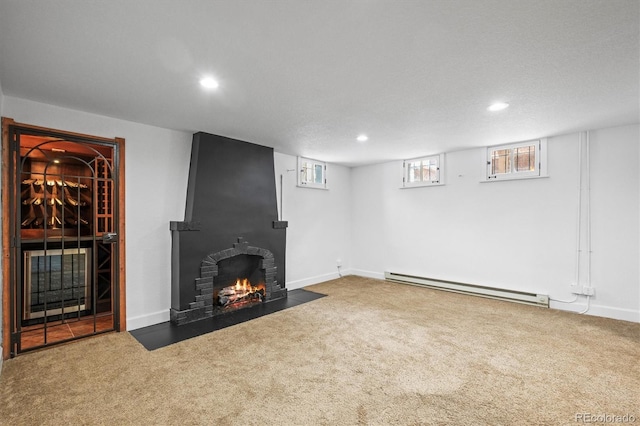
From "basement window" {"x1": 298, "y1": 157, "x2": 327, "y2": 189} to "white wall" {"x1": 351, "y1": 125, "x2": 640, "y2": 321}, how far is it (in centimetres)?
98

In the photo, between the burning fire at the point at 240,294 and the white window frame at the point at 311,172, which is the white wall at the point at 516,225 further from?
the burning fire at the point at 240,294

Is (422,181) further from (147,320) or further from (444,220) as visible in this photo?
(147,320)

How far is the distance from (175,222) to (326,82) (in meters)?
2.61

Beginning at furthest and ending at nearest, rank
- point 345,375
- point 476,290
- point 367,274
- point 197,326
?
point 367,274
point 476,290
point 197,326
point 345,375

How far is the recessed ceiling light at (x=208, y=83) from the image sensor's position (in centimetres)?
251

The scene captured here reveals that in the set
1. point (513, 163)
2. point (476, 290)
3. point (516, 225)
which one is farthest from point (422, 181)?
point (476, 290)

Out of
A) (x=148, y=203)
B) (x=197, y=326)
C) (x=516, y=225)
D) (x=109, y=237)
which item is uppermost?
(x=148, y=203)

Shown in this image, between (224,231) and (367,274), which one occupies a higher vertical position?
(224,231)

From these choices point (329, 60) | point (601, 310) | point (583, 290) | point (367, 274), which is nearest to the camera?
point (329, 60)

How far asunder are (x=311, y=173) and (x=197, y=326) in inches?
138

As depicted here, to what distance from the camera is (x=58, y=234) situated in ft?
10.8

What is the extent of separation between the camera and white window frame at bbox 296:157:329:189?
5.80 metres

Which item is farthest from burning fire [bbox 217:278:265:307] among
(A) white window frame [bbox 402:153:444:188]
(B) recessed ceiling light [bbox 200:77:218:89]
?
(A) white window frame [bbox 402:153:444:188]

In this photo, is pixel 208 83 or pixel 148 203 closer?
pixel 208 83
